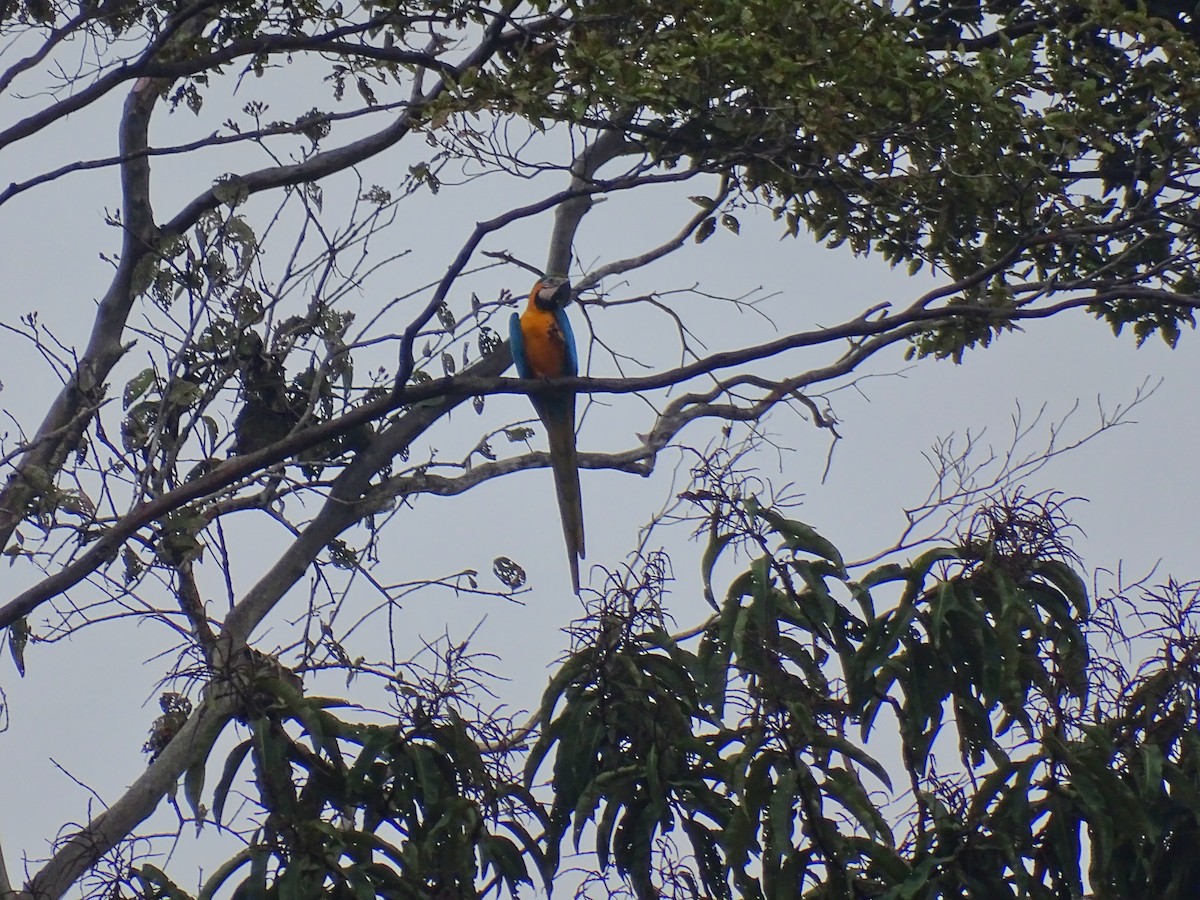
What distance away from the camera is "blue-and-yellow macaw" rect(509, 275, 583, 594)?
5898mm

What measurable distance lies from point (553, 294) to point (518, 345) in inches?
11.8

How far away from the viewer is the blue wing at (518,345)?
21.0 feet

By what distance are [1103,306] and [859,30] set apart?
179 centimetres

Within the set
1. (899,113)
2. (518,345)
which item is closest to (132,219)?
(518,345)

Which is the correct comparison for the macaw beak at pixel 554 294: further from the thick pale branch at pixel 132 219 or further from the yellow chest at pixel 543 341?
the thick pale branch at pixel 132 219

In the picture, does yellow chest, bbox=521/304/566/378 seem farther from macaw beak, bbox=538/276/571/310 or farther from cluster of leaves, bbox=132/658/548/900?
cluster of leaves, bbox=132/658/548/900

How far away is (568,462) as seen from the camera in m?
5.95

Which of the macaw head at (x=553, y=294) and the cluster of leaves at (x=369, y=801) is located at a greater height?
the macaw head at (x=553, y=294)

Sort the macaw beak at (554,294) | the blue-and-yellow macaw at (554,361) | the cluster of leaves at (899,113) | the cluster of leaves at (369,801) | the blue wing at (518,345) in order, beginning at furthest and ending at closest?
1. the blue wing at (518,345)
2. the macaw beak at (554,294)
3. the blue-and-yellow macaw at (554,361)
4. the cluster of leaves at (899,113)
5. the cluster of leaves at (369,801)

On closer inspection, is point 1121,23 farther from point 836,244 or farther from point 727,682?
point 727,682

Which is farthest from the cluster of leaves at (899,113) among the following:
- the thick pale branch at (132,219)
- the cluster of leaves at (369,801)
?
the cluster of leaves at (369,801)

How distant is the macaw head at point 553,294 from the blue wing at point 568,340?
0.17 ft

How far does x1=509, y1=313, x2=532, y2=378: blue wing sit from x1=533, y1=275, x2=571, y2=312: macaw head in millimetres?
130

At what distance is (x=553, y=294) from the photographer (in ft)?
20.6
